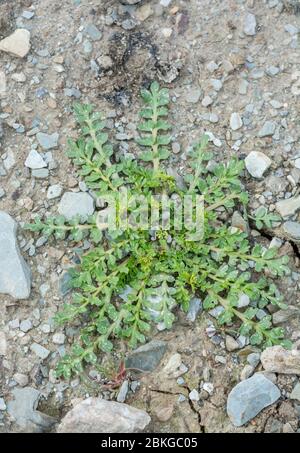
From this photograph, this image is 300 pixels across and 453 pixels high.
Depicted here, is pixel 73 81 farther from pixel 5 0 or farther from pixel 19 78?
pixel 5 0

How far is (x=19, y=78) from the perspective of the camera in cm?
470

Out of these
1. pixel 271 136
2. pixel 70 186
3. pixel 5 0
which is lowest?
pixel 271 136

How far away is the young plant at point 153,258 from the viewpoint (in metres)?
4.13

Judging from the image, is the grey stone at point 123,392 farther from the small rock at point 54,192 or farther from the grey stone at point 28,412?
the small rock at point 54,192

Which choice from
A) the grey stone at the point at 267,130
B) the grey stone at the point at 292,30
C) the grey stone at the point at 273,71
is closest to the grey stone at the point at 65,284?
the grey stone at the point at 267,130

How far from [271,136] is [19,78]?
178 cm

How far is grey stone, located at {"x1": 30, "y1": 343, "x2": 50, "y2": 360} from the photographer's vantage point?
4090mm

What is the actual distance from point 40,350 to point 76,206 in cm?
95

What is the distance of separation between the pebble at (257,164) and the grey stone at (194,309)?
93cm

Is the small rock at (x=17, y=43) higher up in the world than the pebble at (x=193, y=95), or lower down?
higher up

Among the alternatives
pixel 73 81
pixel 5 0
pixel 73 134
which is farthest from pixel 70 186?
pixel 5 0

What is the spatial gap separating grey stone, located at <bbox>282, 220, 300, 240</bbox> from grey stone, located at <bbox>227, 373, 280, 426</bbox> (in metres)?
0.94
